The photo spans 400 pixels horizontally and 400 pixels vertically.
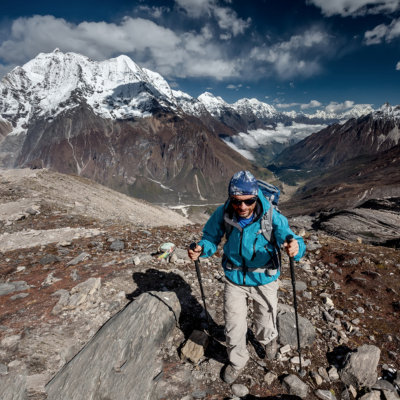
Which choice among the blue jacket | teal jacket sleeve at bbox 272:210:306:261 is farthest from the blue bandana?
teal jacket sleeve at bbox 272:210:306:261

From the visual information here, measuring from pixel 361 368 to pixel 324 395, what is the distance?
1.12 metres

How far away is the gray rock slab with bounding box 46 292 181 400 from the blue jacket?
2.29m

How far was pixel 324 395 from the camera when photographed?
4711 millimetres

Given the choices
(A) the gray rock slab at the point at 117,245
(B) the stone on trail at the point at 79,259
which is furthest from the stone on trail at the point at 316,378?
(A) the gray rock slab at the point at 117,245

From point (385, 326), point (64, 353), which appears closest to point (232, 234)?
point (64, 353)

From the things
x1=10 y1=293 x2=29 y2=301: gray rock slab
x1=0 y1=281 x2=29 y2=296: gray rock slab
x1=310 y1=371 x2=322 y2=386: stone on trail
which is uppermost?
x1=310 y1=371 x2=322 y2=386: stone on trail

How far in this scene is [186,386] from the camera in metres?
4.84

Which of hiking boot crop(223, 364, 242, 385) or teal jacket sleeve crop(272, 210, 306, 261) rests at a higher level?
teal jacket sleeve crop(272, 210, 306, 261)

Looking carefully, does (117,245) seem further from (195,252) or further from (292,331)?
(292,331)

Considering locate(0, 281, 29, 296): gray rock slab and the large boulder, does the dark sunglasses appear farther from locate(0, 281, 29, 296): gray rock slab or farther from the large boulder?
locate(0, 281, 29, 296): gray rock slab

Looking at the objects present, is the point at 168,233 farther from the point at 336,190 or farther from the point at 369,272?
the point at 336,190

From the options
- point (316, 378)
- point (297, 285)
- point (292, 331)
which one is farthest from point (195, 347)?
point (297, 285)

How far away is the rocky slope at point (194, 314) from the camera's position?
4.89 meters

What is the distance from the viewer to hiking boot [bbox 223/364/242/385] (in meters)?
4.93
